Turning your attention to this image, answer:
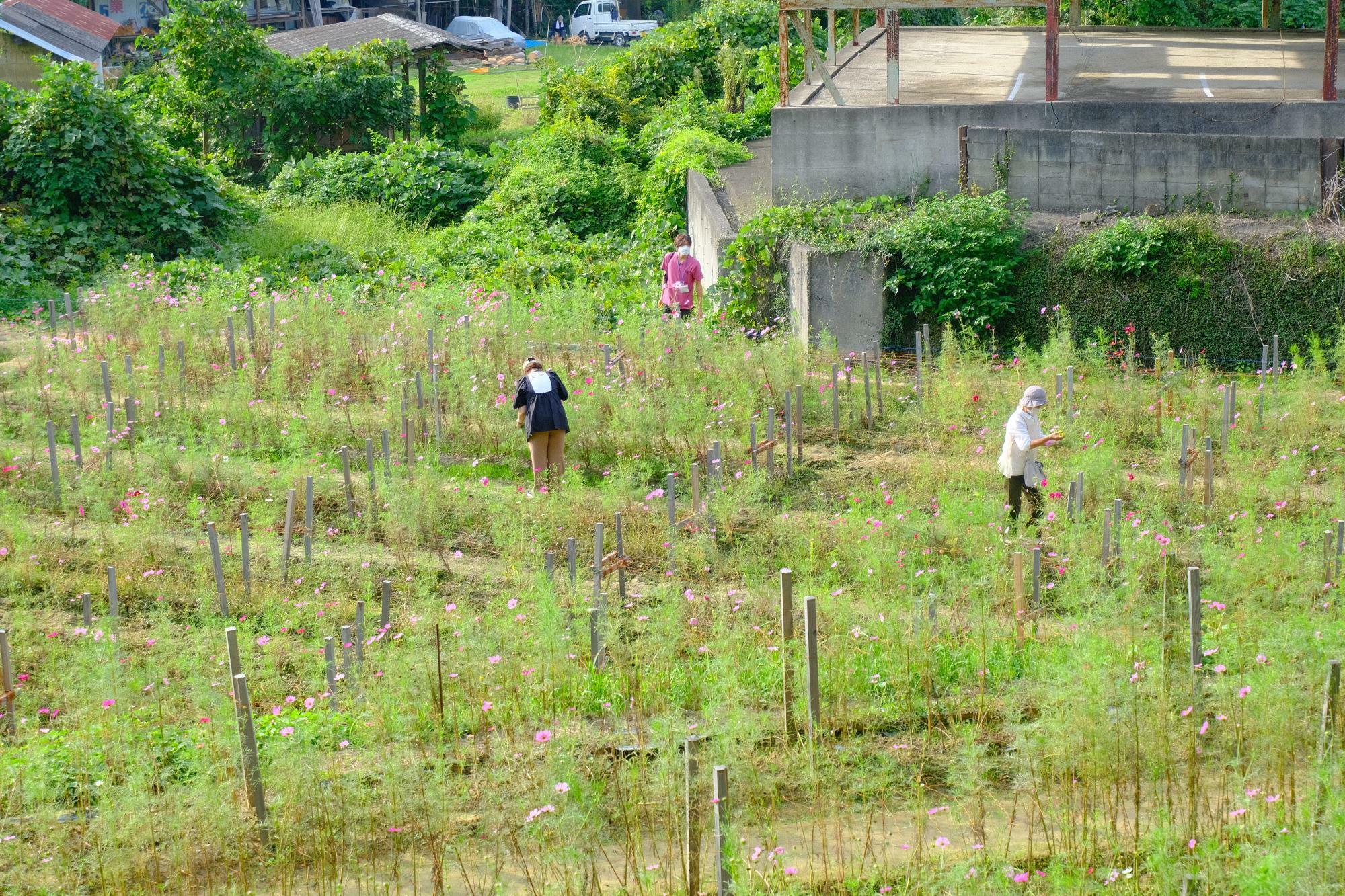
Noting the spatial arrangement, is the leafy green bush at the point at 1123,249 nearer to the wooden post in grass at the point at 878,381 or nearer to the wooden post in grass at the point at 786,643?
the wooden post in grass at the point at 878,381

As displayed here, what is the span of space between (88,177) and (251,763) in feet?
46.9

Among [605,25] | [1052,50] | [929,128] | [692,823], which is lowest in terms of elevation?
[692,823]

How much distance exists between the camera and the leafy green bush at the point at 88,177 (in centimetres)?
1816

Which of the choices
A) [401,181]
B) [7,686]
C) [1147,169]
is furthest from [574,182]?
[7,686]

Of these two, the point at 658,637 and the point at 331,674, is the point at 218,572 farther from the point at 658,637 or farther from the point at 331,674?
the point at 658,637

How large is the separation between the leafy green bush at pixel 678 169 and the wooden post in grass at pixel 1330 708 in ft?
42.5

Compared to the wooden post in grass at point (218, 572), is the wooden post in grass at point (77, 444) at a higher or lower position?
higher

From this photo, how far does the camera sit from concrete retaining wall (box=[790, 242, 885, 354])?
13.9m

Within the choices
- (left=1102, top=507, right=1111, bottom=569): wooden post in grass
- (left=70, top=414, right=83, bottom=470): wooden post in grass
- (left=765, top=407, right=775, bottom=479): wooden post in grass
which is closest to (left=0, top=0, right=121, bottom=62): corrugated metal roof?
(left=70, top=414, right=83, bottom=470): wooden post in grass

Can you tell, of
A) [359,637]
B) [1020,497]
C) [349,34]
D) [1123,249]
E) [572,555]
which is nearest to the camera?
[359,637]

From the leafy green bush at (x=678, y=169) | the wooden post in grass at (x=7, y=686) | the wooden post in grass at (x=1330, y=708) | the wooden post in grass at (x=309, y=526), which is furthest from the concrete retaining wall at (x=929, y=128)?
the wooden post in grass at (x=7, y=686)

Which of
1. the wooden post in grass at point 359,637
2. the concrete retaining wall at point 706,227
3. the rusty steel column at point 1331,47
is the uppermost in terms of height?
the rusty steel column at point 1331,47

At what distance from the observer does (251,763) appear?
19.5 ft

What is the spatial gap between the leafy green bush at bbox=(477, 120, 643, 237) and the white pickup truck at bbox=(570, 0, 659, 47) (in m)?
21.7
